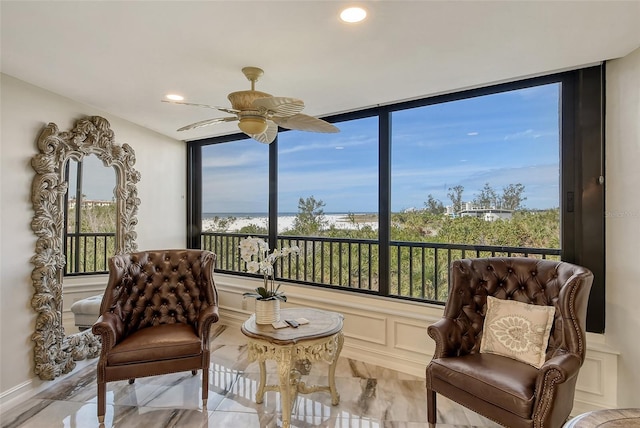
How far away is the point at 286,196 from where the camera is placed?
4.05 m

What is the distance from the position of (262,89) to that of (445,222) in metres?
2.06

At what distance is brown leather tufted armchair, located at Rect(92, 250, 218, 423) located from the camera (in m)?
2.34

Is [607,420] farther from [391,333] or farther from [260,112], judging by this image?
[260,112]

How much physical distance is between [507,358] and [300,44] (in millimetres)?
2401

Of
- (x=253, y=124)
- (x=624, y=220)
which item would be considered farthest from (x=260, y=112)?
(x=624, y=220)

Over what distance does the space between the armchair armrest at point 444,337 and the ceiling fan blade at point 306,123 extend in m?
1.54

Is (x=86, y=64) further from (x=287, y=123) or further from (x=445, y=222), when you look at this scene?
(x=445, y=222)

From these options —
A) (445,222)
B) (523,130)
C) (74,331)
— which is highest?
(523,130)

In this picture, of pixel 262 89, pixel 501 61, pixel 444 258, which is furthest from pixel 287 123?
pixel 444 258

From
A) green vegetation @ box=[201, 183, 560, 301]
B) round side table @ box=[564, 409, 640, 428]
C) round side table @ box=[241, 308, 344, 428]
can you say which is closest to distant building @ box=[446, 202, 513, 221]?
green vegetation @ box=[201, 183, 560, 301]

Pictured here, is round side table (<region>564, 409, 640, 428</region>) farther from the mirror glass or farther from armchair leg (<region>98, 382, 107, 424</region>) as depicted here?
the mirror glass

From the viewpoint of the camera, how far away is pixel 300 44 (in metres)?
2.01

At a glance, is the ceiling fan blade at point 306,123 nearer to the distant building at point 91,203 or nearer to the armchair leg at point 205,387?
the armchair leg at point 205,387

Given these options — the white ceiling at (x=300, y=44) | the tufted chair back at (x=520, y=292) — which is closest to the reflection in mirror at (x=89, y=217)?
the white ceiling at (x=300, y=44)
